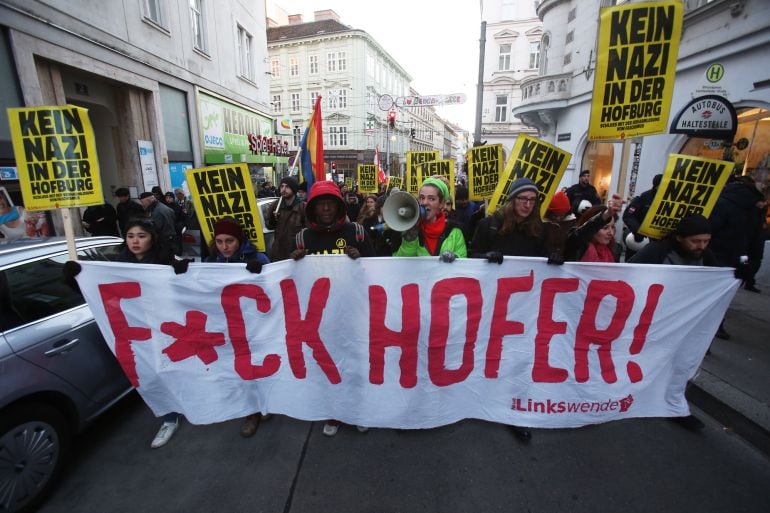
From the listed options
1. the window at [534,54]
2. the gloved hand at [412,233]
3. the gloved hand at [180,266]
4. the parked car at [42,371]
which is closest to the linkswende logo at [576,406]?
the gloved hand at [412,233]

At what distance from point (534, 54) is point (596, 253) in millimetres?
30502

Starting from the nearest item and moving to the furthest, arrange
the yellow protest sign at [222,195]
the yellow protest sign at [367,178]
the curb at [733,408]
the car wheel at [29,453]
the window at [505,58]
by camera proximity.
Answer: the car wheel at [29,453]
the curb at [733,408]
the yellow protest sign at [222,195]
the yellow protest sign at [367,178]
the window at [505,58]

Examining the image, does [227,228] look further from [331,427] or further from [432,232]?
[331,427]

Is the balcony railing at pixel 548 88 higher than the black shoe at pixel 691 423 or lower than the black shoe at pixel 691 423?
higher

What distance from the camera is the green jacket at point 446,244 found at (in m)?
2.95

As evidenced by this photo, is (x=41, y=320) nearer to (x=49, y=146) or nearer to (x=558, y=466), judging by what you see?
(x=49, y=146)

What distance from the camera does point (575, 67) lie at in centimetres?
1324

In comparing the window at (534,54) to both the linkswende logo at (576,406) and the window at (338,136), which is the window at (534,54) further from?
the linkswende logo at (576,406)

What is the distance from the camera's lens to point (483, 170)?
588 cm

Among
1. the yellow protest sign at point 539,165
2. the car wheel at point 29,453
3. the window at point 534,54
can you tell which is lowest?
the car wheel at point 29,453

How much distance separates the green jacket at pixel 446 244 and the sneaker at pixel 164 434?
7.64 ft

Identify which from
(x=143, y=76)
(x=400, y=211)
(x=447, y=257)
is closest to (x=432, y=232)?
(x=400, y=211)

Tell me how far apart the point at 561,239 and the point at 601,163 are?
435 inches

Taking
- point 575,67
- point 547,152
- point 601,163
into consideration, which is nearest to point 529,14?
point 575,67
